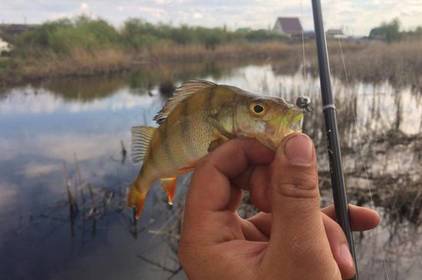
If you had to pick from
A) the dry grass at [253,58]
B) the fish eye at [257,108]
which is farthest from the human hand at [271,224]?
the dry grass at [253,58]

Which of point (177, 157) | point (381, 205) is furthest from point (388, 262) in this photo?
point (177, 157)

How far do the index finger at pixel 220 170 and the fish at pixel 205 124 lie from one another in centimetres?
6

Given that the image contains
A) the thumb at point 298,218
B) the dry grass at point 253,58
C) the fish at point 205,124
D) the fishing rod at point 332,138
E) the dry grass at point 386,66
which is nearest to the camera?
the thumb at point 298,218

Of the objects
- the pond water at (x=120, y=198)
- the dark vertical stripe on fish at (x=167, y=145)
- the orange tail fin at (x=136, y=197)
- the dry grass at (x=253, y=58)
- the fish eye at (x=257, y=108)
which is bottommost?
the pond water at (x=120, y=198)

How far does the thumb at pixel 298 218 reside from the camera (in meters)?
1.29

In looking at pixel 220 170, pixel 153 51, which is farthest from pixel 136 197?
pixel 153 51

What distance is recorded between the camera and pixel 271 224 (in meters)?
1.59

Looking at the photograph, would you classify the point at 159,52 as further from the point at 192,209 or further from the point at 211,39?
the point at 192,209

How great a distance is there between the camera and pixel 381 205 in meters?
6.32

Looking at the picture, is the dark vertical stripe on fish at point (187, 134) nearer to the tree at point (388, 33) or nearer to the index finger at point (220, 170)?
the index finger at point (220, 170)

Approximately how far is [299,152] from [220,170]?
14.9 inches

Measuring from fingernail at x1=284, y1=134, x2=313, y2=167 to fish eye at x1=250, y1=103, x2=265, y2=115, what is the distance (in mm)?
247

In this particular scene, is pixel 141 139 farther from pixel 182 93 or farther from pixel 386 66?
pixel 386 66

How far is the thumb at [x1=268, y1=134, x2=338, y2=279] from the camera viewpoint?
4.24ft
